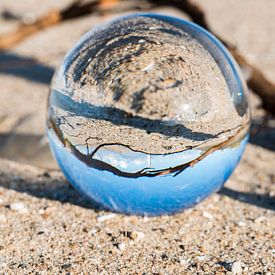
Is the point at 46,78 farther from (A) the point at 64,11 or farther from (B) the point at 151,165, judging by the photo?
(B) the point at 151,165

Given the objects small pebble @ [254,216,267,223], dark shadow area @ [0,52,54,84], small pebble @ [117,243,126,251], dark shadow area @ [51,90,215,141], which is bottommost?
dark shadow area @ [0,52,54,84]

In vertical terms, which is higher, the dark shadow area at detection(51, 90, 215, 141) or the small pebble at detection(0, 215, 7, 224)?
the dark shadow area at detection(51, 90, 215, 141)

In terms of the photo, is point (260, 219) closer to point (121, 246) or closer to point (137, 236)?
point (137, 236)

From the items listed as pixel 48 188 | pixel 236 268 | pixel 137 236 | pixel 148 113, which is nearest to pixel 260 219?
pixel 236 268

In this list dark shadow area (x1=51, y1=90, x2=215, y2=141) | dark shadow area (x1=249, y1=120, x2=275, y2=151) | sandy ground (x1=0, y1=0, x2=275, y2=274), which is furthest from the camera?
dark shadow area (x1=249, y1=120, x2=275, y2=151)

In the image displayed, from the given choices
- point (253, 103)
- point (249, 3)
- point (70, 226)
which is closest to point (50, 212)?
point (70, 226)

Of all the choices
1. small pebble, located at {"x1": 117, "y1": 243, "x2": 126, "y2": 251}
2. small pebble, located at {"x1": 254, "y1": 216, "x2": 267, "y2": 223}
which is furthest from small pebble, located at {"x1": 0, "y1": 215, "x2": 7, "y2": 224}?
small pebble, located at {"x1": 254, "y1": 216, "x2": 267, "y2": 223}

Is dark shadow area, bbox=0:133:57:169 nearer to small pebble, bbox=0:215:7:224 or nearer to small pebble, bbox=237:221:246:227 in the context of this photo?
small pebble, bbox=0:215:7:224
